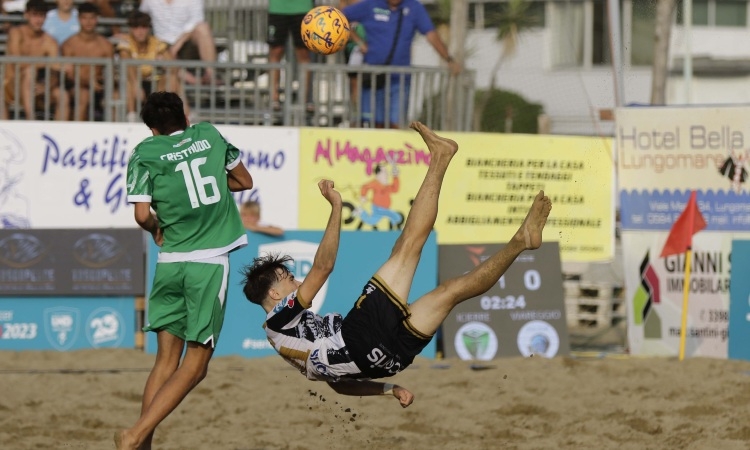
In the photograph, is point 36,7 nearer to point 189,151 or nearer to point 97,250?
point 97,250

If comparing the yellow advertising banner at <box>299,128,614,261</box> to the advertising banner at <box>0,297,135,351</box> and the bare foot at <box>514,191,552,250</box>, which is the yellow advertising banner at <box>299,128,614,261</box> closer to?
the advertising banner at <box>0,297,135,351</box>

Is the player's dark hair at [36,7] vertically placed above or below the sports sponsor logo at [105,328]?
above

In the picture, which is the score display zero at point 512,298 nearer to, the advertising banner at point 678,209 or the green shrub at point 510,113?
the advertising banner at point 678,209

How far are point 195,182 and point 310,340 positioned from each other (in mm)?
1101

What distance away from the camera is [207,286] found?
6.55m

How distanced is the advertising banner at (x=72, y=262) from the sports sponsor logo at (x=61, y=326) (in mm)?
167

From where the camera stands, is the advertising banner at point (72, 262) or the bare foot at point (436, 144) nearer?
the bare foot at point (436, 144)

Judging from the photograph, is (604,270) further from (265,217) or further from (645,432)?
(645,432)

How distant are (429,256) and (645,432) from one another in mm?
3866

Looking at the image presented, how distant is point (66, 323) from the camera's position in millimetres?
11297

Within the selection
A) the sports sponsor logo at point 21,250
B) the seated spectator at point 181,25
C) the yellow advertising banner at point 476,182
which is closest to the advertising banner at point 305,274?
the yellow advertising banner at point 476,182

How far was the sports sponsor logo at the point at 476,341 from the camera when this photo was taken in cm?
1123

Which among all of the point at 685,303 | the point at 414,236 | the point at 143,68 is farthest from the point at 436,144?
the point at 143,68

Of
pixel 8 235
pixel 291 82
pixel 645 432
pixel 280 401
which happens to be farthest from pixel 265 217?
pixel 645 432
